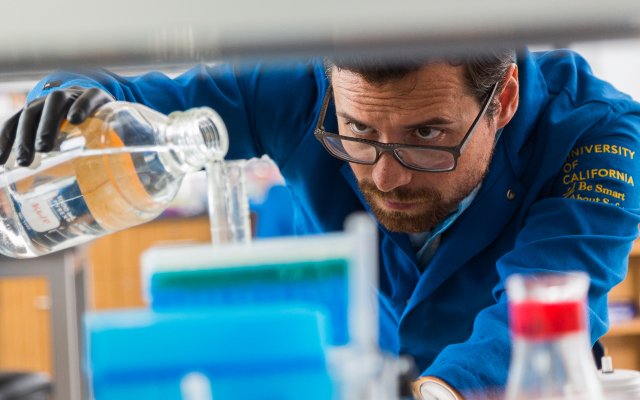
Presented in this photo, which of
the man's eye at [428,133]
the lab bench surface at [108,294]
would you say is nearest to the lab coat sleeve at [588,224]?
the man's eye at [428,133]

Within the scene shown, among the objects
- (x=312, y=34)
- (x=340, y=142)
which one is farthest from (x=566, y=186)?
(x=312, y=34)

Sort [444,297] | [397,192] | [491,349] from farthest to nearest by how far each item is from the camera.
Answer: [444,297] → [397,192] → [491,349]

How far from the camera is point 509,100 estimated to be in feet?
3.81

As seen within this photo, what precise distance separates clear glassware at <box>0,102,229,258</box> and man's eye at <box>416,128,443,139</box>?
0.44m

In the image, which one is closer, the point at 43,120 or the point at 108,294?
the point at 43,120

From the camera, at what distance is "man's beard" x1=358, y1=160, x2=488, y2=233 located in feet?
3.59

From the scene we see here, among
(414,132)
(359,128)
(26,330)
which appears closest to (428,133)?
(414,132)

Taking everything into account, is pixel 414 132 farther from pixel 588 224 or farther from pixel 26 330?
pixel 26 330

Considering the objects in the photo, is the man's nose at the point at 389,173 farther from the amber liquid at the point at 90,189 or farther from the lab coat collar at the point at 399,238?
the amber liquid at the point at 90,189

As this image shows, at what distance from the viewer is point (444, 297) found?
1215mm

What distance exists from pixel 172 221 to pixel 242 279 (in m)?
4.16

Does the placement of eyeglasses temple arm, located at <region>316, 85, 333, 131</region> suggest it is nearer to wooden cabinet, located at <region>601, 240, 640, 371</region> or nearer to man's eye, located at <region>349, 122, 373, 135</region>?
man's eye, located at <region>349, 122, 373, 135</region>

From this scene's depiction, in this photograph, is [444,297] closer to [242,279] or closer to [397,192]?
[397,192]

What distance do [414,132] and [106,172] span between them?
0.55 metres
